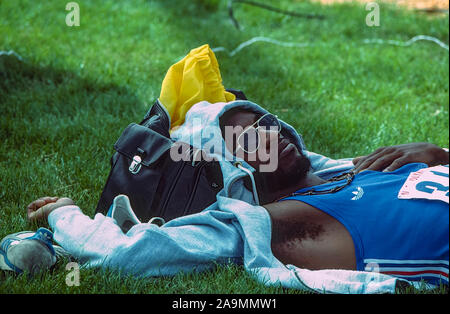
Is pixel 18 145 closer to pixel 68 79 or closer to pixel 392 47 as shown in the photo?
pixel 68 79

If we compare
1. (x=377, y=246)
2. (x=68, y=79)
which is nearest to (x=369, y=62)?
(x=68, y=79)

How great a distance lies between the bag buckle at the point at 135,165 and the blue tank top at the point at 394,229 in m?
0.68

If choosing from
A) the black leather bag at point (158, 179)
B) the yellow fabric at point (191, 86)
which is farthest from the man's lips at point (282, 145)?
the yellow fabric at point (191, 86)

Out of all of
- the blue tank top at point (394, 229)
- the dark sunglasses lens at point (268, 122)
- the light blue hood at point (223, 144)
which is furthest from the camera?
the dark sunglasses lens at point (268, 122)

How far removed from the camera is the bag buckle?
7.93 ft

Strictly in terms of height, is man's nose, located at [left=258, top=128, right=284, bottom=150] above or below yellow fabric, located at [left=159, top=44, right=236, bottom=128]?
below

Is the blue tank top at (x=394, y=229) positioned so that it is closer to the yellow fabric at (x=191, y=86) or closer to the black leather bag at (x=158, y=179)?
the black leather bag at (x=158, y=179)

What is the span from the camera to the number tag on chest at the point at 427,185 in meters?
2.03

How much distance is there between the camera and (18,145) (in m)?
3.44

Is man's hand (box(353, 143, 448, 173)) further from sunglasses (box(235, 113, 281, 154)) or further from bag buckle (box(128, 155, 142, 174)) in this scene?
bag buckle (box(128, 155, 142, 174))

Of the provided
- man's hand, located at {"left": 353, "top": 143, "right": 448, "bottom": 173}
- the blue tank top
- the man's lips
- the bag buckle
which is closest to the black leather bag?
the bag buckle

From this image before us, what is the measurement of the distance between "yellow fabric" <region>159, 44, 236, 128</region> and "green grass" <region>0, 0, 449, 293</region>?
543mm
